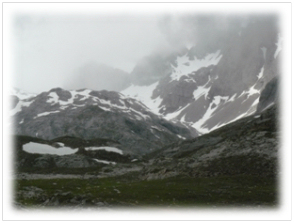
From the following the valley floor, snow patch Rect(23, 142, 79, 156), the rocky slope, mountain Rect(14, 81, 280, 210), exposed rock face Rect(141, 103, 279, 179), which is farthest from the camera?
snow patch Rect(23, 142, 79, 156)

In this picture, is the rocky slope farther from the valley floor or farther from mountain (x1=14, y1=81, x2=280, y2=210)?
the valley floor

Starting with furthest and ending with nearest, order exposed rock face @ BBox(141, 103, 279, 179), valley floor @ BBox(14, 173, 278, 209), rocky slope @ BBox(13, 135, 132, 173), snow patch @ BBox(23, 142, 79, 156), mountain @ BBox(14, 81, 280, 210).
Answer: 1. snow patch @ BBox(23, 142, 79, 156)
2. rocky slope @ BBox(13, 135, 132, 173)
3. exposed rock face @ BBox(141, 103, 279, 179)
4. mountain @ BBox(14, 81, 280, 210)
5. valley floor @ BBox(14, 173, 278, 209)

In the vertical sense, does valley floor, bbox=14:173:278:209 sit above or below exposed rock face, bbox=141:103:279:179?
below

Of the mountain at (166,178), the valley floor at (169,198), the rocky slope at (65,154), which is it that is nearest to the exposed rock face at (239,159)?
the mountain at (166,178)

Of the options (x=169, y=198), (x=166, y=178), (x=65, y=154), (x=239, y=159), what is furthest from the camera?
(x=65, y=154)

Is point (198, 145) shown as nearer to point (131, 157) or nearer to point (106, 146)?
point (131, 157)

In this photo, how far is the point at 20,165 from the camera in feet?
417

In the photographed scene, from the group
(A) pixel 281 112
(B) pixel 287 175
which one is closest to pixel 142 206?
(B) pixel 287 175

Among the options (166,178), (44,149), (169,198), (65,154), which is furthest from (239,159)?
(44,149)

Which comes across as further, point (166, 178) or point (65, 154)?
point (65, 154)

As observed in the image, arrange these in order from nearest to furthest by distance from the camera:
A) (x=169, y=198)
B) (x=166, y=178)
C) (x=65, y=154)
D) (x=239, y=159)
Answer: (x=169, y=198) < (x=166, y=178) < (x=239, y=159) < (x=65, y=154)

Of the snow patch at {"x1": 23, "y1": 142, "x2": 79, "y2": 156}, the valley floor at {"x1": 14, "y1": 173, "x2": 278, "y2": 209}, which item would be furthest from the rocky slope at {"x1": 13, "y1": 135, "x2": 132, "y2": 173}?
the valley floor at {"x1": 14, "y1": 173, "x2": 278, "y2": 209}

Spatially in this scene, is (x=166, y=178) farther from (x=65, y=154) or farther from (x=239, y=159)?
(x=65, y=154)

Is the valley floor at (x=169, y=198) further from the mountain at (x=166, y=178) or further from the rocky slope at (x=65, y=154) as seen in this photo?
the rocky slope at (x=65, y=154)
